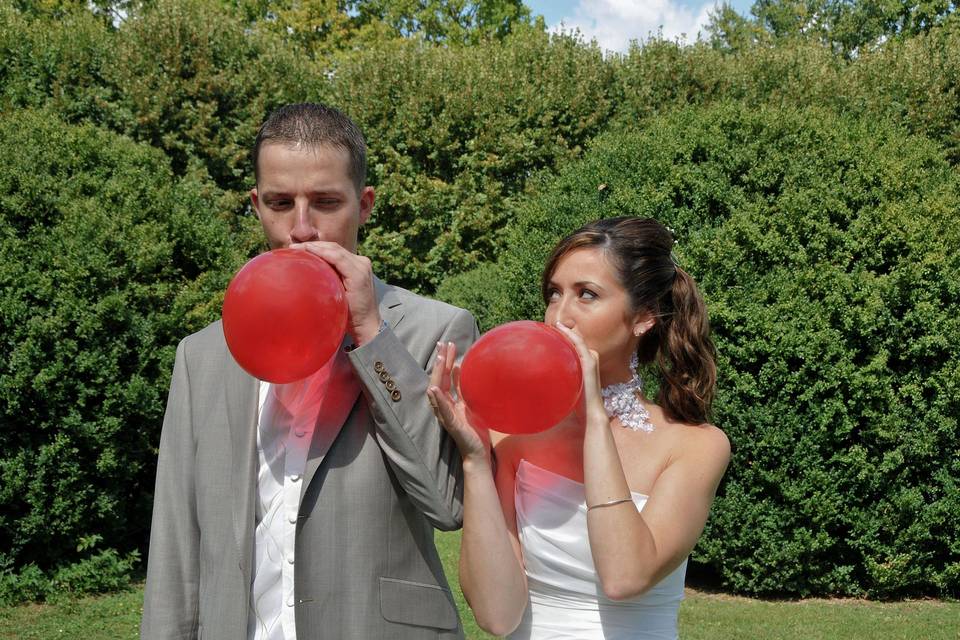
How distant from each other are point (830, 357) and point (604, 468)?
459 centimetres

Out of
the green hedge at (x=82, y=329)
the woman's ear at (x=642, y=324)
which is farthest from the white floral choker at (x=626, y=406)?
the green hedge at (x=82, y=329)

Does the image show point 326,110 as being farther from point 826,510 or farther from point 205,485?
point 826,510

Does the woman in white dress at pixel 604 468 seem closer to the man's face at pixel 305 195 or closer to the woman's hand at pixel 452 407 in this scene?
the woman's hand at pixel 452 407

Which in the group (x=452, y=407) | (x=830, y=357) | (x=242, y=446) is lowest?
A: (x=242, y=446)

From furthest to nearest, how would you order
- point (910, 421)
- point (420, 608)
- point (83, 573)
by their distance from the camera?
point (83, 573) → point (910, 421) → point (420, 608)

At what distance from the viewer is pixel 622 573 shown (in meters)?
2.55

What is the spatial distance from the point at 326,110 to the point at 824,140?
580 cm

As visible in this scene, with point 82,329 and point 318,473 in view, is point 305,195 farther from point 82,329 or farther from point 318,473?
point 82,329

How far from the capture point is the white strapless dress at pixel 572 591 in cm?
284

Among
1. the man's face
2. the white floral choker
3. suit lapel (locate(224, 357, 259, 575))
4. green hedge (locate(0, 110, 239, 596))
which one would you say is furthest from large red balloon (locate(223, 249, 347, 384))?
green hedge (locate(0, 110, 239, 596))

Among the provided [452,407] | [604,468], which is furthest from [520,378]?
[604,468]

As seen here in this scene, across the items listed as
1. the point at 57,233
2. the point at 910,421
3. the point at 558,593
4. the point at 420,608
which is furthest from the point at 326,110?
the point at 910,421

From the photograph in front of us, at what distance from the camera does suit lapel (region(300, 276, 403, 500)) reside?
244 cm

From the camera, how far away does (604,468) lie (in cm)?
259
